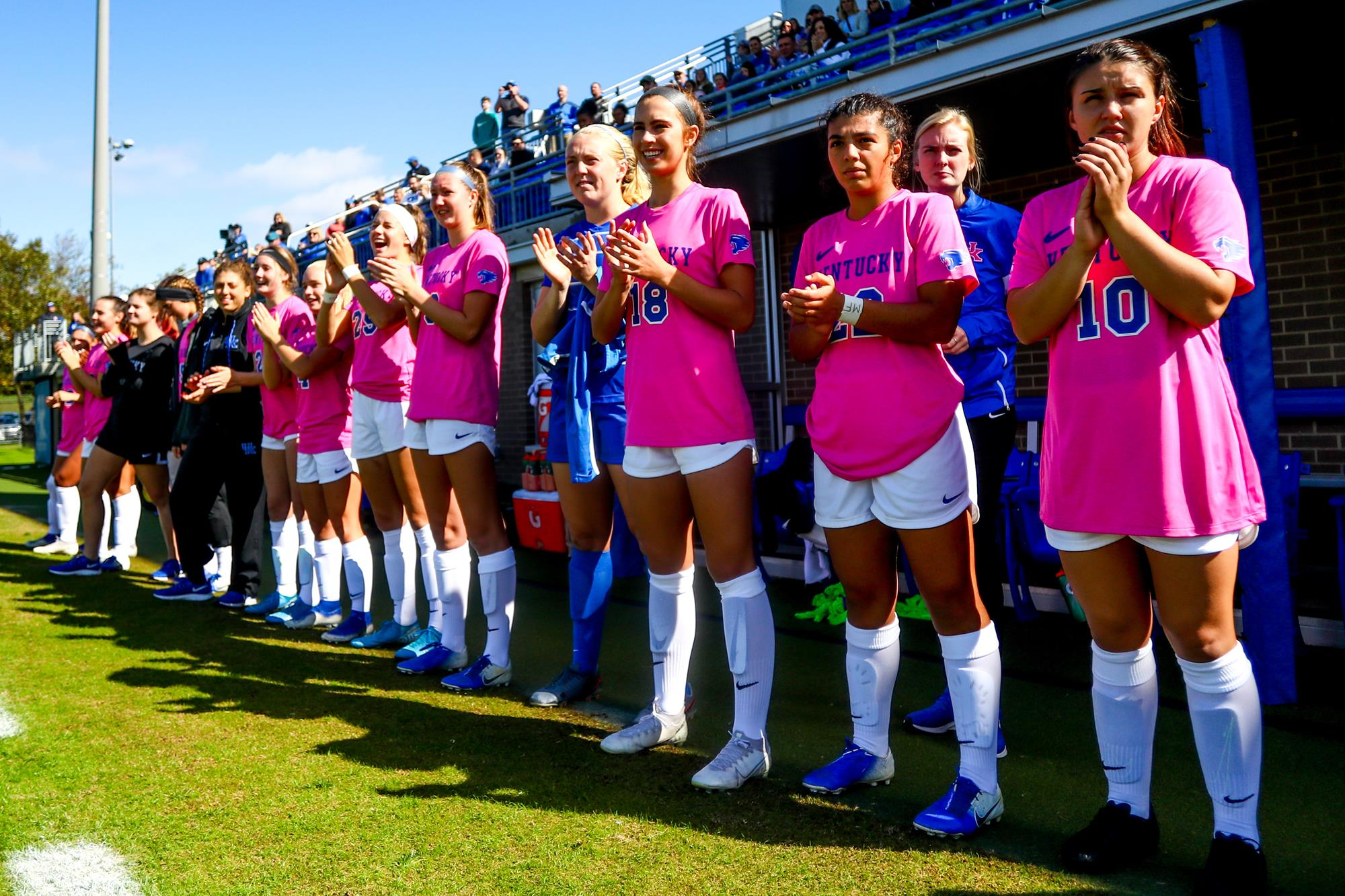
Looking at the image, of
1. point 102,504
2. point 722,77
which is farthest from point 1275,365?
point 102,504

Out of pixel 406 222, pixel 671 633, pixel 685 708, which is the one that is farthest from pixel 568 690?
pixel 406 222

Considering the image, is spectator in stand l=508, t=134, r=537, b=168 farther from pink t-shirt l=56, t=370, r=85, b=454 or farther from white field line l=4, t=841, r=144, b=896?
white field line l=4, t=841, r=144, b=896

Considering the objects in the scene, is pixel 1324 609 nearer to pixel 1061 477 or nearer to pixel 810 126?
pixel 1061 477

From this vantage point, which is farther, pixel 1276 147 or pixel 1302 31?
pixel 1276 147

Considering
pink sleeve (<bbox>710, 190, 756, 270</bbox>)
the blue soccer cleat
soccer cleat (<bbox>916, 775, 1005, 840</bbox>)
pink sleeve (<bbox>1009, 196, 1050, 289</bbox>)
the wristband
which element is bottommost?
soccer cleat (<bbox>916, 775, 1005, 840</bbox>)

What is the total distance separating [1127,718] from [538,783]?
170 centimetres

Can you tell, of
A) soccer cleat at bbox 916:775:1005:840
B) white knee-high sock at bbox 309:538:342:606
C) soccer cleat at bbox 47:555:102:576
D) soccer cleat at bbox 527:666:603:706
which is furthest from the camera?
soccer cleat at bbox 47:555:102:576

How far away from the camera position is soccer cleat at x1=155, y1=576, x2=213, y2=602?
6.64m

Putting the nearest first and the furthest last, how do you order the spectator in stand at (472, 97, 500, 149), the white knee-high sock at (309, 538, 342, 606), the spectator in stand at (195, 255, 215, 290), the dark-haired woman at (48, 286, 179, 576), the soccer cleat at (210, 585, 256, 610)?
the white knee-high sock at (309, 538, 342, 606) → the soccer cleat at (210, 585, 256, 610) → the dark-haired woman at (48, 286, 179, 576) → the spectator in stand at (472, 97, 500, 149) → the spectator in stand at (195, 255, 215, 290)

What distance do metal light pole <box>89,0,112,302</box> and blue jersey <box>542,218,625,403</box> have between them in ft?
35.6

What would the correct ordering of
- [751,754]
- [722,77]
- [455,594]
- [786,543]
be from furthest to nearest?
[722,77] → [786,543] → [455,594] → [751,754]

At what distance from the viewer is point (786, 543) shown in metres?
7.26

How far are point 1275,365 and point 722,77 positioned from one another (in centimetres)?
692

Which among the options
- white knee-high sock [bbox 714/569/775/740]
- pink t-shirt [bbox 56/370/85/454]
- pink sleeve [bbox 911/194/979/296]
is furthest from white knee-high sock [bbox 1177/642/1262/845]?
pink t-shirt [bbox 56/370/85/454]
